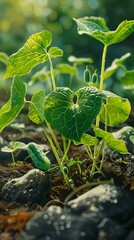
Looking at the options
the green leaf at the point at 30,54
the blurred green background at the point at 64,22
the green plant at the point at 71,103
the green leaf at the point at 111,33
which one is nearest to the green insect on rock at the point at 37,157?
the green plant at the point at 71,103

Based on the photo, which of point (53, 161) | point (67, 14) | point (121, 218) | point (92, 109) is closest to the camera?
point (121, 218)

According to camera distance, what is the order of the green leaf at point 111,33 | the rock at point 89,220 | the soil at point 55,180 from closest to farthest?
the rock at point 89,220, the soil at point 55,180, the green leaf at point 111,33

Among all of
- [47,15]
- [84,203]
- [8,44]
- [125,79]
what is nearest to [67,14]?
[47,15]

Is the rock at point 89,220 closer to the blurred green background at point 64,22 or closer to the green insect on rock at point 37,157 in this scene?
the green insect on rock at point 37,157

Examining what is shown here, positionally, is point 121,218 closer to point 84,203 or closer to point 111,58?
point 84,203

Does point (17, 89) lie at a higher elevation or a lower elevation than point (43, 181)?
higher
